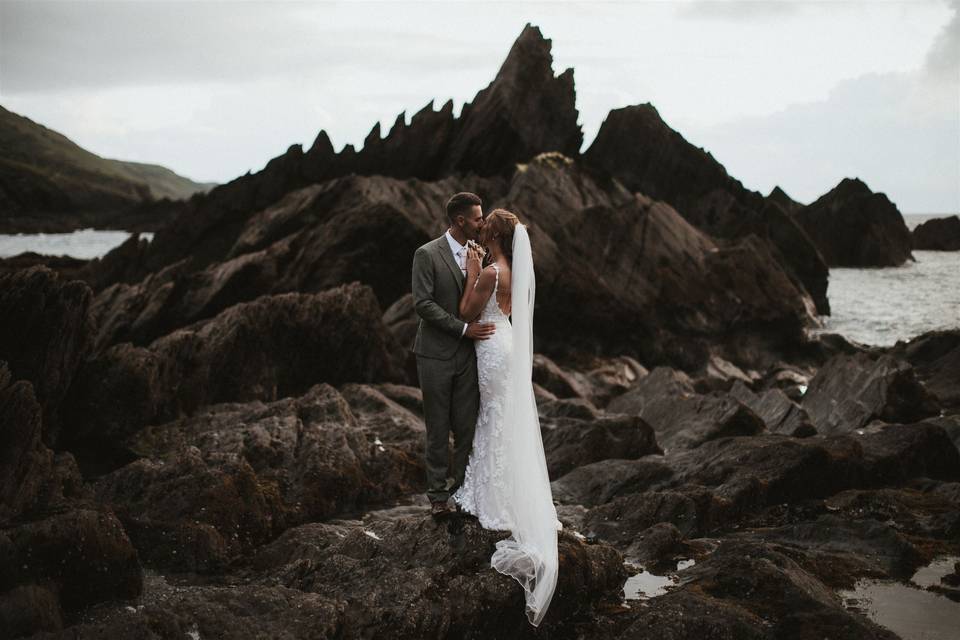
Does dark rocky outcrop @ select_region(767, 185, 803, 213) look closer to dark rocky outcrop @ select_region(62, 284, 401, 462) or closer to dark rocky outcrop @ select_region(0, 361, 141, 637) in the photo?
dark rocky outcrop @ select_region(62, 284, 401, 462)

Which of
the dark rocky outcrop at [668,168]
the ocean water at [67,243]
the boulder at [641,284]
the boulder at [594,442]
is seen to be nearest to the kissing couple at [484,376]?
the boulder at [594,442]

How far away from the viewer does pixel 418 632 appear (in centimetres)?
762

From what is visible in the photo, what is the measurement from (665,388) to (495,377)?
14056 millimetres

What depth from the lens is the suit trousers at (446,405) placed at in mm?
8547

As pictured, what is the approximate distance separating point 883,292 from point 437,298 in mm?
58047

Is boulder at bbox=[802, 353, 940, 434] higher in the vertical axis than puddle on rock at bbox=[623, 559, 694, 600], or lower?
higher

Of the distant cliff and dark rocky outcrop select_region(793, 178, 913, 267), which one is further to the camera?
the distant cliff

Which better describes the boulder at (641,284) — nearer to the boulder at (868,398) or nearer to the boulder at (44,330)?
the boulder at (868,398)

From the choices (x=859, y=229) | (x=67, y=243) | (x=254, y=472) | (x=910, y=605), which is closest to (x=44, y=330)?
(x=254, y=472)

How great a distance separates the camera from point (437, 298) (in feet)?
28.2

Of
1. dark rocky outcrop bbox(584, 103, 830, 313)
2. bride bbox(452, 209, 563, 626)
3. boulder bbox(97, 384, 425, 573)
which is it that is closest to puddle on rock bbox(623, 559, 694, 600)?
bride bbox(452, 209, 563, 626)

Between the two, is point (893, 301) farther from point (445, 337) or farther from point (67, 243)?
point (67, 243)

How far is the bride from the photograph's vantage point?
8492mm

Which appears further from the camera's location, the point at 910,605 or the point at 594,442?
the point at 594,442
